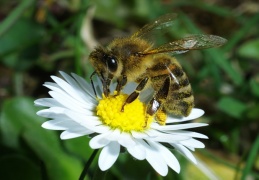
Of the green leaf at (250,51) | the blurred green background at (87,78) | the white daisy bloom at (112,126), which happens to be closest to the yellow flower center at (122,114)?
the white daisy bloom at (112,126)

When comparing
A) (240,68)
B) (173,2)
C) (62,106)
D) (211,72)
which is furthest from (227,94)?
(62,106)

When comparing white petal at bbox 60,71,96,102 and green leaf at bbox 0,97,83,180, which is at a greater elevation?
white petal at bbox 60,71,96,102

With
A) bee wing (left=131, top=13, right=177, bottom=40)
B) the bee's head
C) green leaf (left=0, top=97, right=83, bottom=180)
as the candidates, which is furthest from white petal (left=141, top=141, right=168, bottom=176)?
green leaf (left=0, top=97, right=83, bottom=180)

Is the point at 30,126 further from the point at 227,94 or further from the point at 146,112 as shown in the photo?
the point at 227,94

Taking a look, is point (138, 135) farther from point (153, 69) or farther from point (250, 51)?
point (250, 51)

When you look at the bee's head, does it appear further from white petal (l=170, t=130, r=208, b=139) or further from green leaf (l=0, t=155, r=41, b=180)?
green leaf (l=0, t=155, r=41, b=180)

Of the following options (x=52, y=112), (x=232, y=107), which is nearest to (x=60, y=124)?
(x=52, y=112)
